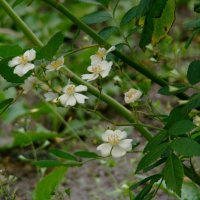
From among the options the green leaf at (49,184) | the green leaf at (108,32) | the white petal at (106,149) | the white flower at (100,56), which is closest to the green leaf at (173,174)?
the white petal at (106,149)

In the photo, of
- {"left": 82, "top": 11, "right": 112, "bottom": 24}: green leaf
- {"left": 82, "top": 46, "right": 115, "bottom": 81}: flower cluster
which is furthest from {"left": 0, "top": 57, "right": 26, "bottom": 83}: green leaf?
{"left": 82, "top": 11, "right": 112, "bottom": 24}: green leaf

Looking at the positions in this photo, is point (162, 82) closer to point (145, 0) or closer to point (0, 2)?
point (145, 0)

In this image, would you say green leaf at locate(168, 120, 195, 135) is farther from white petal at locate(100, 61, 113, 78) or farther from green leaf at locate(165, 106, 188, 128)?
white petal at locate(100, 61, 113, 78)

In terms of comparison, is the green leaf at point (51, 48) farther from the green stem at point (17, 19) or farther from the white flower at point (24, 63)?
the green stem at point (17, 19)

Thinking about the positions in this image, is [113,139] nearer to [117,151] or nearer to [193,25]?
[117,151]

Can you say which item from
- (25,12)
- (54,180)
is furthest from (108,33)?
(25,12)

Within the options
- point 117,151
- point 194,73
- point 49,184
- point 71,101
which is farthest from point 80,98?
point 49,184

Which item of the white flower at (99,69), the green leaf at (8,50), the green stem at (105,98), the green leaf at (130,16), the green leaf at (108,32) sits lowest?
the green stem at (105,98)
